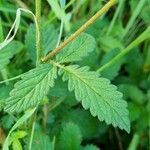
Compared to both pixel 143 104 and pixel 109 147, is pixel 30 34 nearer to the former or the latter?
pixel 143 104

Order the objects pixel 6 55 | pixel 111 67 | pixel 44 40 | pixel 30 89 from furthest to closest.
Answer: pixel 111 67
pixel 44 40
pixel 6 55
pixel 30 89

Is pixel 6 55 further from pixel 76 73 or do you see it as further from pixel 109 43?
pixel 109 43

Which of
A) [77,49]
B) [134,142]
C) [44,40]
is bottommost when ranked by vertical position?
[134,142]

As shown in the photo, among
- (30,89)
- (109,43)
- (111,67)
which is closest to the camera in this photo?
(30,89)

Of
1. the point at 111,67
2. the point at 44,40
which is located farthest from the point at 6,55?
the point at 111,67

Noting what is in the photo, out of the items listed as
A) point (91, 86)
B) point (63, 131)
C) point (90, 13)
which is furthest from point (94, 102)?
point (90, 13)
